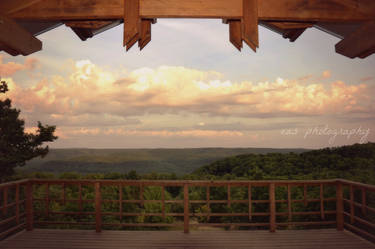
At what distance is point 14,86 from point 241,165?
1716 centimetres

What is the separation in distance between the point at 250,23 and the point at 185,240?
10.4 ft

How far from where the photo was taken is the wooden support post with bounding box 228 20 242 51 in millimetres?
2426

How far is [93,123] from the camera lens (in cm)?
1526

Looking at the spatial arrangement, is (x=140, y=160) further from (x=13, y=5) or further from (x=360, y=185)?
(x=13, y=5)

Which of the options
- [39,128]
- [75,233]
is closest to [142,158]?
[39,128]

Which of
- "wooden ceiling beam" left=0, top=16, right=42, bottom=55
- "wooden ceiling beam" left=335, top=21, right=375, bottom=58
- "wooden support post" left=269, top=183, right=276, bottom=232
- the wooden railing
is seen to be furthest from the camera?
the wooden railing

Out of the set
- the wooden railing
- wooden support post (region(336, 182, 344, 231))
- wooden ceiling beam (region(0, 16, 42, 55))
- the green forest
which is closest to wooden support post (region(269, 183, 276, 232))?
the wooden railing

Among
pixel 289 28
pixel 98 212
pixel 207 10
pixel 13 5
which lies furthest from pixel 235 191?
pixel 13 5

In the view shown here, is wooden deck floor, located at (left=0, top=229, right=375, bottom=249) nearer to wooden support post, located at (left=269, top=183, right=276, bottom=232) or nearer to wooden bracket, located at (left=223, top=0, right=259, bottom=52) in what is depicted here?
wooden support post, located at (left=269, top=183, right=276, bottom=232)

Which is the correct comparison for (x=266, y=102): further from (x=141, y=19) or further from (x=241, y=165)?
(x=141, y=19)

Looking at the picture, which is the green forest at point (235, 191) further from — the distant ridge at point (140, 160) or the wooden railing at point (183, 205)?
the distant ridge at point (140, 160)

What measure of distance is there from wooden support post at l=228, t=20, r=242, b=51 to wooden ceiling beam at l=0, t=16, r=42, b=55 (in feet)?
6.25

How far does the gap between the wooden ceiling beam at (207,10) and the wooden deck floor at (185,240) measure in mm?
3015

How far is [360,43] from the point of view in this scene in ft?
7.97
